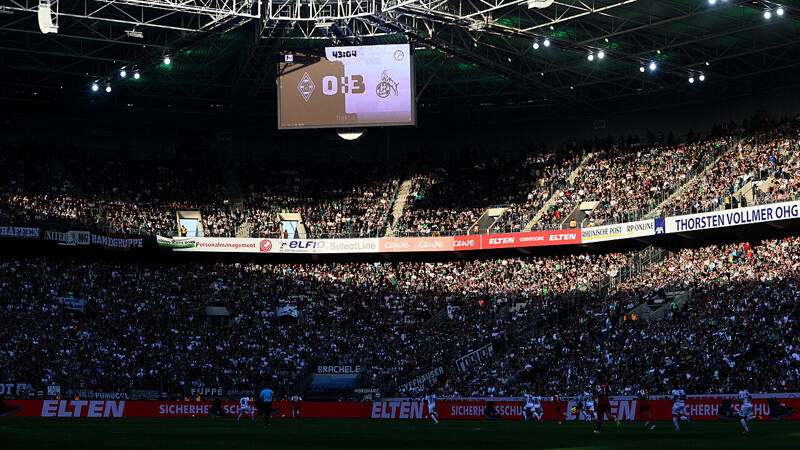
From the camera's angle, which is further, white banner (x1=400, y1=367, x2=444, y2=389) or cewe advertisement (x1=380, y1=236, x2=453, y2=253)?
cewe advertisement (x1=380, y1=236, x2=453, y2=253)

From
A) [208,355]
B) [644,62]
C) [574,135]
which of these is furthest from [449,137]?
[208,355]

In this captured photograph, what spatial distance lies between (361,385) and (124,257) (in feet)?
69.8

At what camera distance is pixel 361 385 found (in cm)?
5800

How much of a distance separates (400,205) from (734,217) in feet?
85.7

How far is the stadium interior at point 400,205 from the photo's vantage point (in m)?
51.9

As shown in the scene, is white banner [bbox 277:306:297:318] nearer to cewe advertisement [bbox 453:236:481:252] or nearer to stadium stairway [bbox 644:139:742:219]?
cewe advertisement [bbox 453:236:481:252]

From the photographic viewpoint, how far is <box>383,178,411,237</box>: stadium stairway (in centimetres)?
7119

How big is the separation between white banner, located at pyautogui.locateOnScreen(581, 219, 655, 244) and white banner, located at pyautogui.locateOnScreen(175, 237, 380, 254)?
580 inches

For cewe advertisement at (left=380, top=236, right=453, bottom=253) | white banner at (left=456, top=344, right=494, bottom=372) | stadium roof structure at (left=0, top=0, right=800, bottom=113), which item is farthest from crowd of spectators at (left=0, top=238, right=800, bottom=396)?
stadium roof structure at (left=0, top=0, right=800, bottom=113)

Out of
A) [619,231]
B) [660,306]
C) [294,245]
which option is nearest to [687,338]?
[660,306]

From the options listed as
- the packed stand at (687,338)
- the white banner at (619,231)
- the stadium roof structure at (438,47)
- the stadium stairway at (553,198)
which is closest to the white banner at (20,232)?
the stadium roof structure at (438,47)

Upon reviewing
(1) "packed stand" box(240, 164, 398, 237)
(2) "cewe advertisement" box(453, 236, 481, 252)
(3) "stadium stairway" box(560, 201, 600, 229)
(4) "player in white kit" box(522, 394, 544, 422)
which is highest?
(1) "packed stand" box(240, 164, 398, 237)

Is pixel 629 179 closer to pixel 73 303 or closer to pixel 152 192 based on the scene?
pixel 152 192

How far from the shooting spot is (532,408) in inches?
1773
